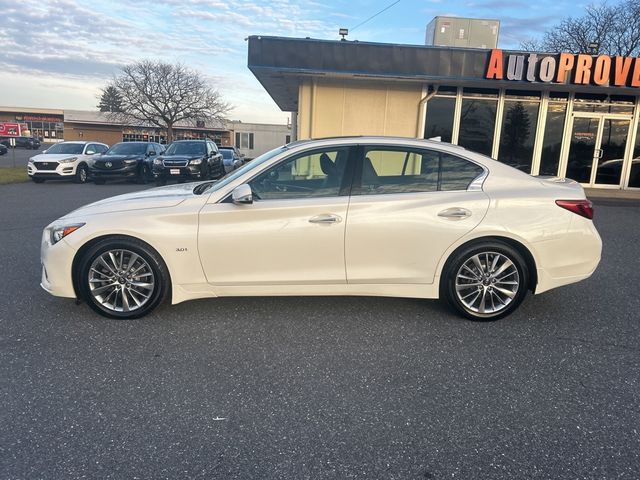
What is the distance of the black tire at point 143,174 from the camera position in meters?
18.1

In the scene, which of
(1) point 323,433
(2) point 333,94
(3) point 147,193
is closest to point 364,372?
(1) point 323,433

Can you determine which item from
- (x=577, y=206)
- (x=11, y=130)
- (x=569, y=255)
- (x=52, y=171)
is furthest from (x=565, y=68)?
(x=11, y=130)

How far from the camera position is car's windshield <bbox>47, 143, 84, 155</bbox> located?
18109mm

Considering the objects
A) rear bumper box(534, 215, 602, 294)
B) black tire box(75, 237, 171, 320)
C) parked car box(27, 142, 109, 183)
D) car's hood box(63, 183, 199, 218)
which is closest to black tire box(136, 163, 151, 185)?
parked car box(27, 142, 109, 183)

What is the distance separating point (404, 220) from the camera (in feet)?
13.7

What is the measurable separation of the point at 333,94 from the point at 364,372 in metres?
12.5

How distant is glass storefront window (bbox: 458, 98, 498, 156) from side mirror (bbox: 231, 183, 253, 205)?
41.2 ft

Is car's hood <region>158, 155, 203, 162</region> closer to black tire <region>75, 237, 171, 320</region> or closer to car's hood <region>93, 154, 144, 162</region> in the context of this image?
car's hood <region>93, 154, 144, 162</region>

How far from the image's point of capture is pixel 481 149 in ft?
51.0

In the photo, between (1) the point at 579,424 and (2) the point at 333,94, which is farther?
(2) the point at 333,94

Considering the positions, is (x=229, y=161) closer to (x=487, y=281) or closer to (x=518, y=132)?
(x=518, y=132)

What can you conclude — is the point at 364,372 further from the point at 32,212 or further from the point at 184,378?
the point at 32,212

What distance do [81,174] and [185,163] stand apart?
14.0ft

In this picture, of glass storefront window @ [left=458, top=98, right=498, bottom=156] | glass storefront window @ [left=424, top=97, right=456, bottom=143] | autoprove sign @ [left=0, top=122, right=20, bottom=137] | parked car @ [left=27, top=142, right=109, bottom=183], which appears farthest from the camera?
autoprove sign @ [left=0, top=122, right=20, bottom=137]
